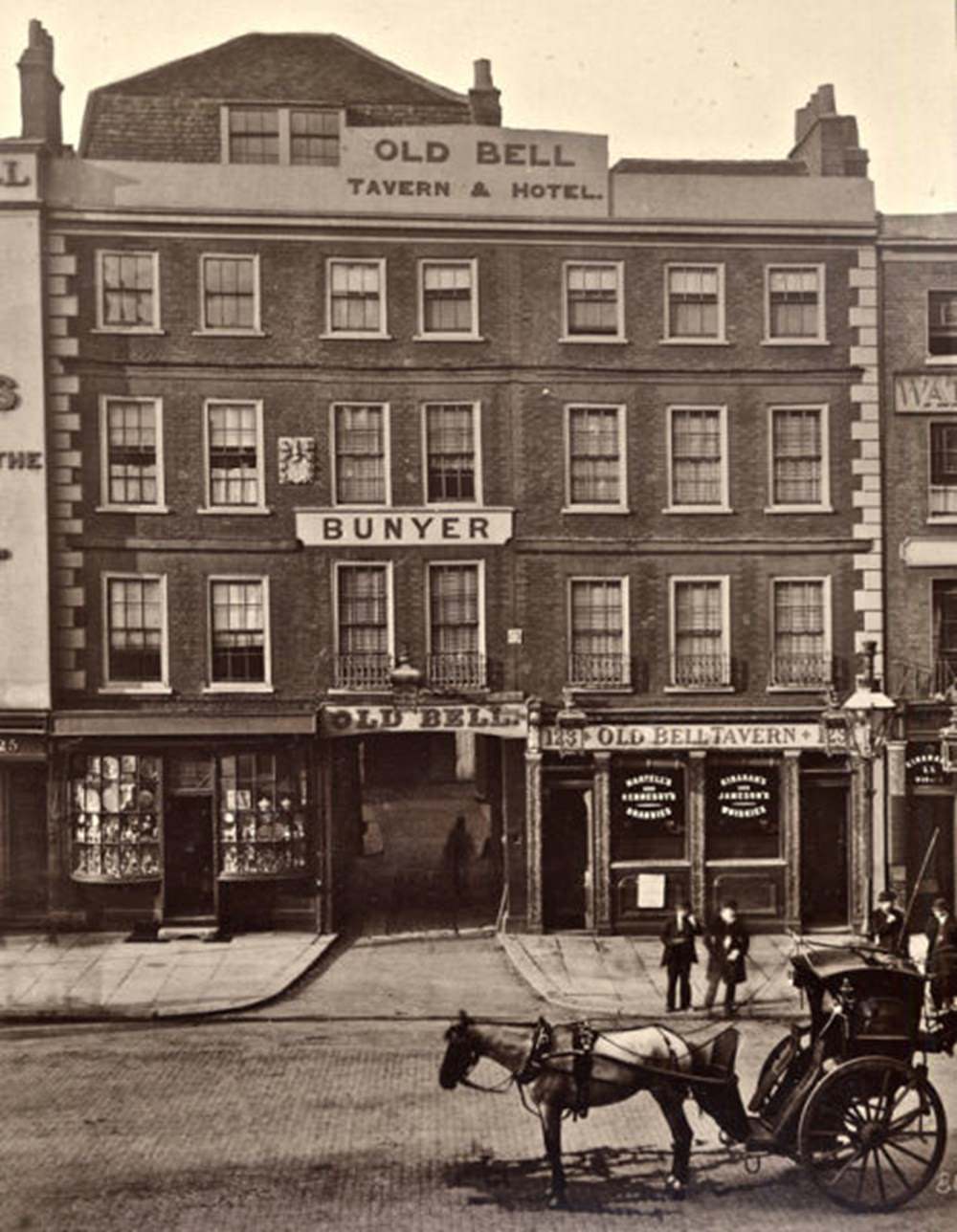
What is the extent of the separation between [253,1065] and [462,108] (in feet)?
38.6

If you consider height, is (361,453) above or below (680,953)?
above

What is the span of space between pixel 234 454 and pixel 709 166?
750 cm

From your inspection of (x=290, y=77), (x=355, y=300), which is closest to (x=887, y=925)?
(x=355, y=300)

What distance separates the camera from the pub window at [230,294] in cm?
1800

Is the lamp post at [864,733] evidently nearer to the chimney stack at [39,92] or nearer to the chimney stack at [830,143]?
the chimney stack at [830,143]

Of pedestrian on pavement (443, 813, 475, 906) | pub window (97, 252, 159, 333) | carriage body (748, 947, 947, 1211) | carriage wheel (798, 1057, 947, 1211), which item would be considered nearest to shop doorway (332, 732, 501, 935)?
pedestrian on pavement (443, 813, 475, 906)

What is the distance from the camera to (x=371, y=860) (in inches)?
875

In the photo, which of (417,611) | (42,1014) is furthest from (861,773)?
(42,1014)

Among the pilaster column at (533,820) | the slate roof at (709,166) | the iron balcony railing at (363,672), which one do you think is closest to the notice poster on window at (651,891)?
the pilaster column at (533,820)

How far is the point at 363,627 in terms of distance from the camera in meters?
18.6

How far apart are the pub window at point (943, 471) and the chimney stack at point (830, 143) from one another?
3.74 meters

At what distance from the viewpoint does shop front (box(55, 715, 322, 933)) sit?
62.4 ft

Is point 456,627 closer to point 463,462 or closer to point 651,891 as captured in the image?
point 463,462

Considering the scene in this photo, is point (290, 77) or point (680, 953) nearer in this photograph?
point (680, 953)
